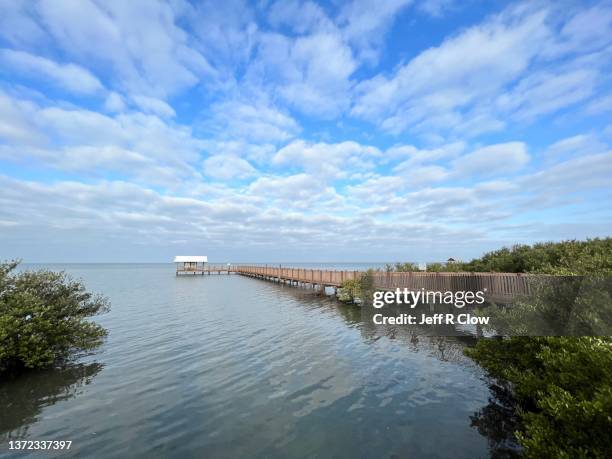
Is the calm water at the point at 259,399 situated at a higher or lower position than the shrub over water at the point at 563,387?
lower

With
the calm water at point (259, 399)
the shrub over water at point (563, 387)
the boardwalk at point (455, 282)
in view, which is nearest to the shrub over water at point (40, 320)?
the calm water at point (259, 399)

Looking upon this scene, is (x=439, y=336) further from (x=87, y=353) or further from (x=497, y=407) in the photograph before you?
(x=87, y=353)

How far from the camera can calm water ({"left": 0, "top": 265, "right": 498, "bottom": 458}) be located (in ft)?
19.2

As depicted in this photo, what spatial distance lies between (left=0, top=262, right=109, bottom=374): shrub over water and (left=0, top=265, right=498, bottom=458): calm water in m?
0.67

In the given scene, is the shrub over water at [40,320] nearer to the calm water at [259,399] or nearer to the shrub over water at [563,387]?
the calm water at [259,399]

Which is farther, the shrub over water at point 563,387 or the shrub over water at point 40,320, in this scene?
the shrub over water at point 40,320

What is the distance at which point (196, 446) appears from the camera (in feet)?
18.9

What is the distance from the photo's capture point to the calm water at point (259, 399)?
19.2 ft

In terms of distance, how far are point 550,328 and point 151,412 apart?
8166 mm

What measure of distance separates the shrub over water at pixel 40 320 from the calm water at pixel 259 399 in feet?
2.21

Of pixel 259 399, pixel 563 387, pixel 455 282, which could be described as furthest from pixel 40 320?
pixel 455 282

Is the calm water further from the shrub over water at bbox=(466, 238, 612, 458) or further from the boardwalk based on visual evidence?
the boardwalk

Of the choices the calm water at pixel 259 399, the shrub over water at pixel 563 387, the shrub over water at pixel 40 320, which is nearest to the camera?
the shrub over water at pixel 563 387

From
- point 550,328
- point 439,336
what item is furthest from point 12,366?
point 439,336
